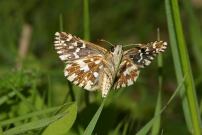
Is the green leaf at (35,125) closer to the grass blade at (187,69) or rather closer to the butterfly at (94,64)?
the butterfly at (94,64)

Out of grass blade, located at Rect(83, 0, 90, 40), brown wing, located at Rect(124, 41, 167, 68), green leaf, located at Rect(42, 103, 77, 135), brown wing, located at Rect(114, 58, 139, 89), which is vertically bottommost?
green leaf, located at Rect(42, 103, 77, 135)

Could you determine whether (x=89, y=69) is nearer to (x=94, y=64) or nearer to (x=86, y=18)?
(x=94, y=64)

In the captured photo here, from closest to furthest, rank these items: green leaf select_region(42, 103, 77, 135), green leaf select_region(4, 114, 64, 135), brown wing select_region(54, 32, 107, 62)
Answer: green leaf select_region(4, 114, 64, 135), green leaf select_region(42, 103, 77, 135), brown wing select_region(54, 32, 107, 62)

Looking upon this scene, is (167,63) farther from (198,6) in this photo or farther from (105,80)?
(105,80)

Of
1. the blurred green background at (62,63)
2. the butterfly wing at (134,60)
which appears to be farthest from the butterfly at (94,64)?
the blurred green background at (62,63)

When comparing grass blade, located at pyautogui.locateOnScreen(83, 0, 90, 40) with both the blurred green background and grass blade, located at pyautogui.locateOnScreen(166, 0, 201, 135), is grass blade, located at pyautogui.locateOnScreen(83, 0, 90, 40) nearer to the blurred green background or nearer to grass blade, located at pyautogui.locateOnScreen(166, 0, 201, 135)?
the blurred green background

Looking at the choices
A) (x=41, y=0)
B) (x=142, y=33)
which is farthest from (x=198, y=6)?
(x=41, y=0)

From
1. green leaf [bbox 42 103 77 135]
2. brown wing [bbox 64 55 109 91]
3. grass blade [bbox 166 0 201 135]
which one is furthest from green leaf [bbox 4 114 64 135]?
grass blade [bbox 166 0 201 135]

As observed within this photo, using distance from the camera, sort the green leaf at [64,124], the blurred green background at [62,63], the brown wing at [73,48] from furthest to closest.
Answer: the blurred green background at [62,63]
the brown wing at [73,48]
the green leaf at [64,124]

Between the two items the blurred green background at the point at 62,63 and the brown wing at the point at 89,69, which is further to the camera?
the blurred green background at the point at 62,63
